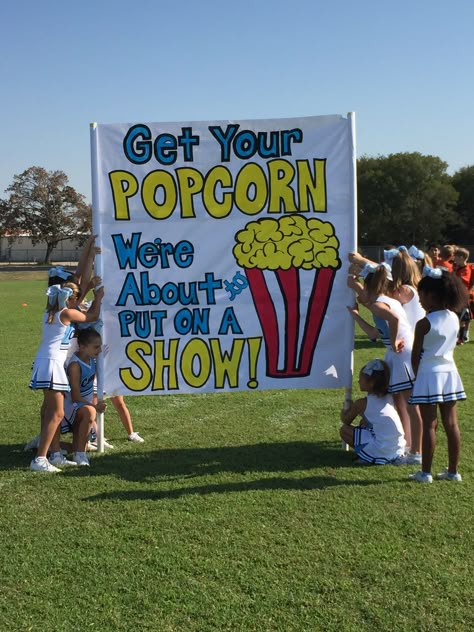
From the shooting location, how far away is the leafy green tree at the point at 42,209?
307 ft

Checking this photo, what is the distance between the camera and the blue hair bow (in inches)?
235

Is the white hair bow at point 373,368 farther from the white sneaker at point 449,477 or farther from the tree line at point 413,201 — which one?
the tree line at point 413,201

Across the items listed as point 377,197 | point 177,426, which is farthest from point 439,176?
point 177,426

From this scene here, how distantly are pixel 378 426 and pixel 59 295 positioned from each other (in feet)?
9.94

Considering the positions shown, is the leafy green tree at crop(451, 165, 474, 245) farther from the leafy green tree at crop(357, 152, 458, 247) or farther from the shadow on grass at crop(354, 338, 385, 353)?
the shadow on grass at crop(354, 338, 385, 353)

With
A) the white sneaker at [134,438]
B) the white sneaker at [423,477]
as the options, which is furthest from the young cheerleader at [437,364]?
the white sneaker at [134,438]

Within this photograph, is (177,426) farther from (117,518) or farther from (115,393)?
(117,518)

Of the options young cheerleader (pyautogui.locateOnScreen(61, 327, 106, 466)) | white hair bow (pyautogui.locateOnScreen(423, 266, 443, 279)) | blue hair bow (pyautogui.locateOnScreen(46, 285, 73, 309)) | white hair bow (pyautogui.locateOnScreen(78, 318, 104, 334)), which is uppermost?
white hair bow (pyautogui.locateOnScreen(423, 266, 443, 279))

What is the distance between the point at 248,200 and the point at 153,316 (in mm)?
1416

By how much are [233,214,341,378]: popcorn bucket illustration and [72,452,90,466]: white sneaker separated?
1.95 m

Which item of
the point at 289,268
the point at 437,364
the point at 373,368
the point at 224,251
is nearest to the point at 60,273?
the point at 224,251

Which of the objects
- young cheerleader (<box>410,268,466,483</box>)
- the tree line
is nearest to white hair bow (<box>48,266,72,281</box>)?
young cheerleader (<box>410,268,466,483</box>)

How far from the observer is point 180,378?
6.63 metres

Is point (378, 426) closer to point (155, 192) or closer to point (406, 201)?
point (155, 192)
